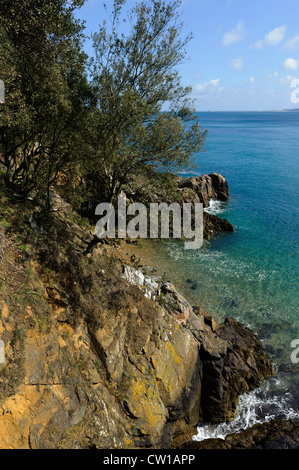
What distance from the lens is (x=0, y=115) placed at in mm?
13547

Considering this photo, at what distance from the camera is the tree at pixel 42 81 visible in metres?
12.2

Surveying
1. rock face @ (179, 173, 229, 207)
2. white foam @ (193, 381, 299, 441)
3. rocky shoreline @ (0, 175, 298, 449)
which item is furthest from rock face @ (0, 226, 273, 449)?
rock face @ (179, 173, 229, 207)

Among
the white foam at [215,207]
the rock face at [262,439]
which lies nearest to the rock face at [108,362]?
the rock face at [262,439]

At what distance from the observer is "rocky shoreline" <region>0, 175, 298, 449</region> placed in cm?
1121

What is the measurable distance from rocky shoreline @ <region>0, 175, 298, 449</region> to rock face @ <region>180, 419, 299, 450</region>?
1.56 meters

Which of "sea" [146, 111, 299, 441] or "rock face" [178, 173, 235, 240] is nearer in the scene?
"sea" [146, 111, 299, 441]

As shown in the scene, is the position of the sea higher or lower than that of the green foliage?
lower

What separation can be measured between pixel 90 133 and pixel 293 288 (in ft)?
81.6

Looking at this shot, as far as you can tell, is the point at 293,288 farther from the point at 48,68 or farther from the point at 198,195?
the point at 48,68

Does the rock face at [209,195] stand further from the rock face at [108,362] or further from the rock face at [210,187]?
the rock face at [108,362]

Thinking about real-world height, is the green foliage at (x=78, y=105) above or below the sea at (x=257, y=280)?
above

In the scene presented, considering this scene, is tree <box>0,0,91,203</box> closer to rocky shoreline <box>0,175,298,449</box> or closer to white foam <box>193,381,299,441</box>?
rocky shoreline <box>0,175,298,449</box>

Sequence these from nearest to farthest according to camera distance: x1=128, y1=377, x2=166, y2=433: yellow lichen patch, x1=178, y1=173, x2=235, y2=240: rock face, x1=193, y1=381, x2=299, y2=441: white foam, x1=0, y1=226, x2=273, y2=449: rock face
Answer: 1. x1=0, y1=226, x2=273, y2=449: rock face
2. x1=128, y1=377, x2=166, y2=433: yellow lichen patch
3. x1=193, y1=381, x2=299, y2=441: white foam
4. x1=178, y1=173, x2=235, y2=240: rock face

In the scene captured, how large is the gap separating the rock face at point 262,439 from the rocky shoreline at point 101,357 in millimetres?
1556
